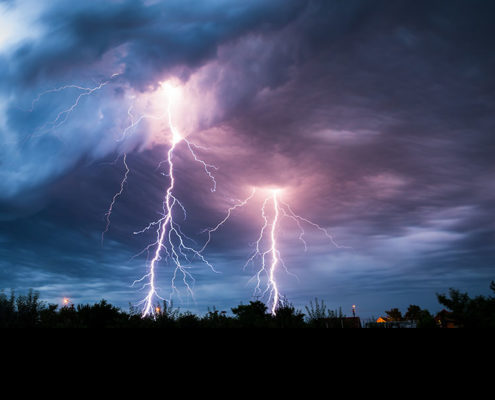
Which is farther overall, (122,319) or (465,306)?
(465,306)

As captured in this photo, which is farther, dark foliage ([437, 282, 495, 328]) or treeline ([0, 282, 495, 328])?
dark foliage ([437, 282, 495, 328])

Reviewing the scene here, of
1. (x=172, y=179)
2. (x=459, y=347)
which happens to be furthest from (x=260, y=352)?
(x=172, y=179)

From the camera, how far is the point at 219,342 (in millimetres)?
2988

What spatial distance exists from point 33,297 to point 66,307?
1.13m

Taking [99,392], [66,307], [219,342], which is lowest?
[99,392]

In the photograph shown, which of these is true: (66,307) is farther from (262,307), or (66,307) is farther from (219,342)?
(262,307)

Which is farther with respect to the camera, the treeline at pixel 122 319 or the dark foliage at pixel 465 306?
the dark foliage at pixel 465 306

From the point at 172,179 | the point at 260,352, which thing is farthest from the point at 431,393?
the point at 172,179

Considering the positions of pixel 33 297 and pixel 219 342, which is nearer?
pixel 219 342

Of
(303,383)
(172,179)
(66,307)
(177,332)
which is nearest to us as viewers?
(303,383)

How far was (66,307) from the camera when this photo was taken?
33.9 ft

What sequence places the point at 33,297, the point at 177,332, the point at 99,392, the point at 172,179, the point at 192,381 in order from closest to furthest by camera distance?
the point at 99,392 < the point at 192,381 < the point at 177,332 < the point at 33,297 < the point at 172,179

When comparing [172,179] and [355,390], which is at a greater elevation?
[172,179]

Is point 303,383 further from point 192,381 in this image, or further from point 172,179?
point 172,179
